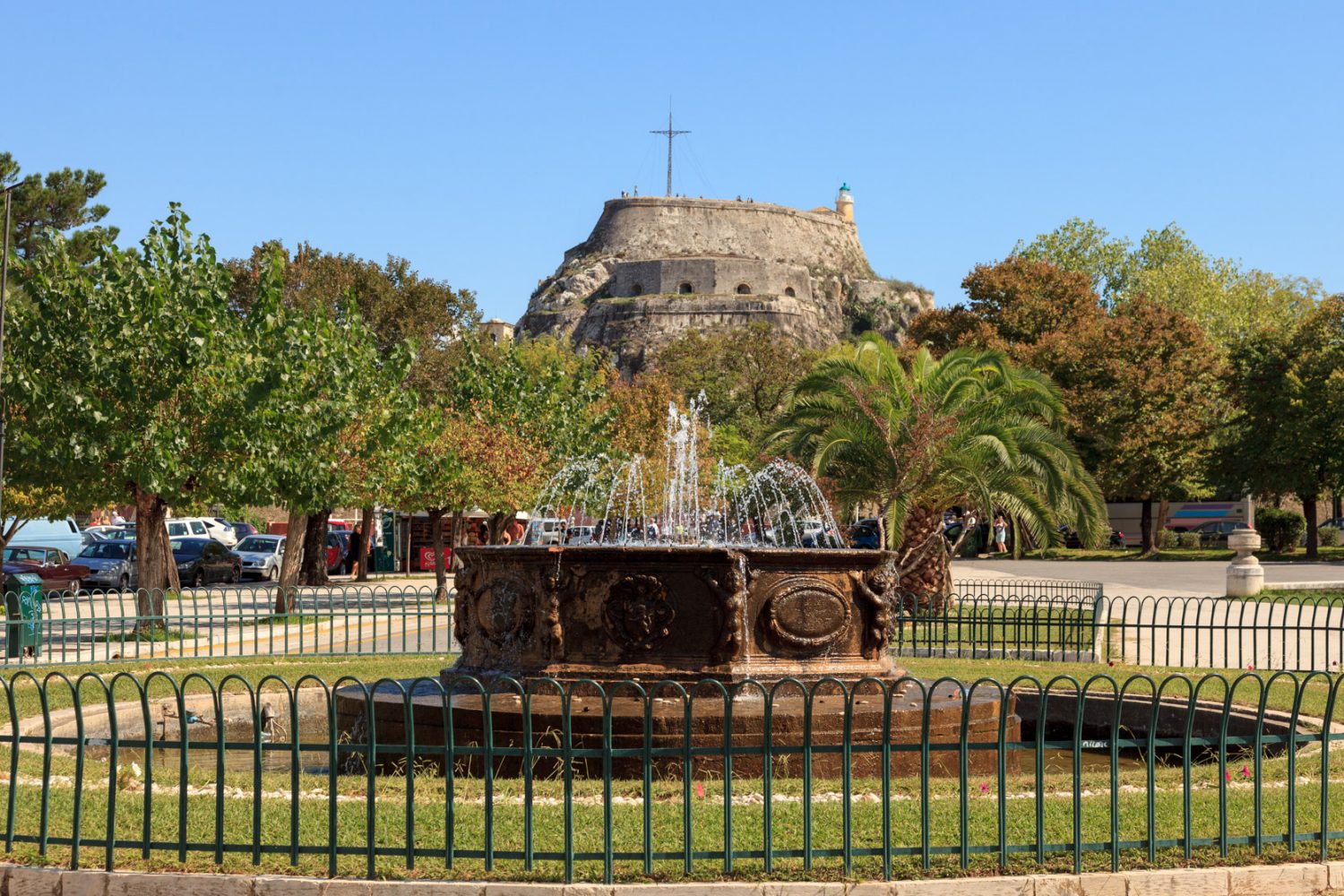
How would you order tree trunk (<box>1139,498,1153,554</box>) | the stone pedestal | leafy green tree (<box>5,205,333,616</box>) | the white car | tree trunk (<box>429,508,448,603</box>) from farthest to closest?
1. tree trunk (<box>1139,498,1153,554</box>)
2. the white car
3. tree trunk (<box>429,508,448,603</box>)
4. the stone pedestal
5. leafy green tree (<box>5,205,333,616</box>)

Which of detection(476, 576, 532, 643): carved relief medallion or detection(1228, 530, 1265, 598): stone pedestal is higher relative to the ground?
detection(476, 576, 532, 643): carved relief medallion

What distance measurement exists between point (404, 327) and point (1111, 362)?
25288 mm

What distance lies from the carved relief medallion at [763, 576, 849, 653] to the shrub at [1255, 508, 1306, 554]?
44.1 metres

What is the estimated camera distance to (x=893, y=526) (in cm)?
2086

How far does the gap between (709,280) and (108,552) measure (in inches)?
2982

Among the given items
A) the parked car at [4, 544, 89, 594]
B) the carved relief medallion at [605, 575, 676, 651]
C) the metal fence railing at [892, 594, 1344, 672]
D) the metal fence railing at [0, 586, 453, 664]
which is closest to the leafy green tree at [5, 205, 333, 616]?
the metal fence railing at [0, 586, 453, 664]

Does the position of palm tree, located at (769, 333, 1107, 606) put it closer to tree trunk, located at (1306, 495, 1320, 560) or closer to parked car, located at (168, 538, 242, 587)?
parked car, located at (168, 538, 242, 587)

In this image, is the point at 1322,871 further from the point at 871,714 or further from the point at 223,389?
the point at 223,389

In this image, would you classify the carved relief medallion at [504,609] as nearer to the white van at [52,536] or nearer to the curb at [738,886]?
the curb at [738,886]

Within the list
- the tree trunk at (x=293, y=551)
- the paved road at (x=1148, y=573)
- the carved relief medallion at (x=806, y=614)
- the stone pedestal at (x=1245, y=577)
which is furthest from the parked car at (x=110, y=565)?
the carved relief medallion at (x=806, y=614)

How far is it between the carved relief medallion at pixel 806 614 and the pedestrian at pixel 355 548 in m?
28.9

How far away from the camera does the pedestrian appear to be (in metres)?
38.9

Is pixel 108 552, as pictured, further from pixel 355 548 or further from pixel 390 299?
pixel 390 299

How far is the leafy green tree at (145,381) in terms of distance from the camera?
2100 centimetres
